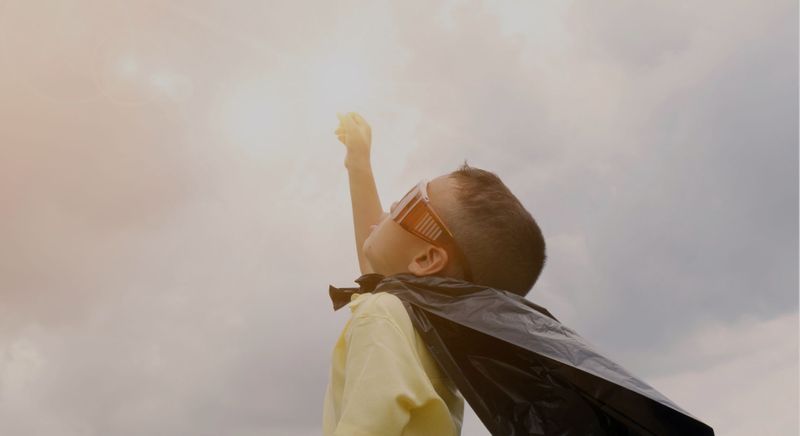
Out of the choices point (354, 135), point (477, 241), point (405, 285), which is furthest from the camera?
point (354, 135)

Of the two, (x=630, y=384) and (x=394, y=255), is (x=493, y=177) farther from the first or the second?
(x=630, y=384)

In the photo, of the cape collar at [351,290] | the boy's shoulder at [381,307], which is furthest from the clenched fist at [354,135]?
the boy's shoulder at [381,307]

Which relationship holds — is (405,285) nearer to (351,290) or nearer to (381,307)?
(351,290)

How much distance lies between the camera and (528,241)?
13.3 feet

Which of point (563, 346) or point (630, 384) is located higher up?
point (563, 346)

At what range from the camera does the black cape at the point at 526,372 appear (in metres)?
3.02

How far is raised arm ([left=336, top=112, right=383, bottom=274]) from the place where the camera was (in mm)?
5125

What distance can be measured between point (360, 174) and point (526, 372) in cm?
239

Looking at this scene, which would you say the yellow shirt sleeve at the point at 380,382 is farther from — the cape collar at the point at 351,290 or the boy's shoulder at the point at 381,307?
the cape collar at the point at 351,290

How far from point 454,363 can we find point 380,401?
0.68 meters

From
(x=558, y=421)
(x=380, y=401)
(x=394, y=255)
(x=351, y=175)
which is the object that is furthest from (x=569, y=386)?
(x=351, y=175)

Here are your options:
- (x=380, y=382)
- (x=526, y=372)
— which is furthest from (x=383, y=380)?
(x=526, y=372)

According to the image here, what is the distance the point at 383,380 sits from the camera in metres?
2.73

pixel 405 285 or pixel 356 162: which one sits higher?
pixel 356 162
